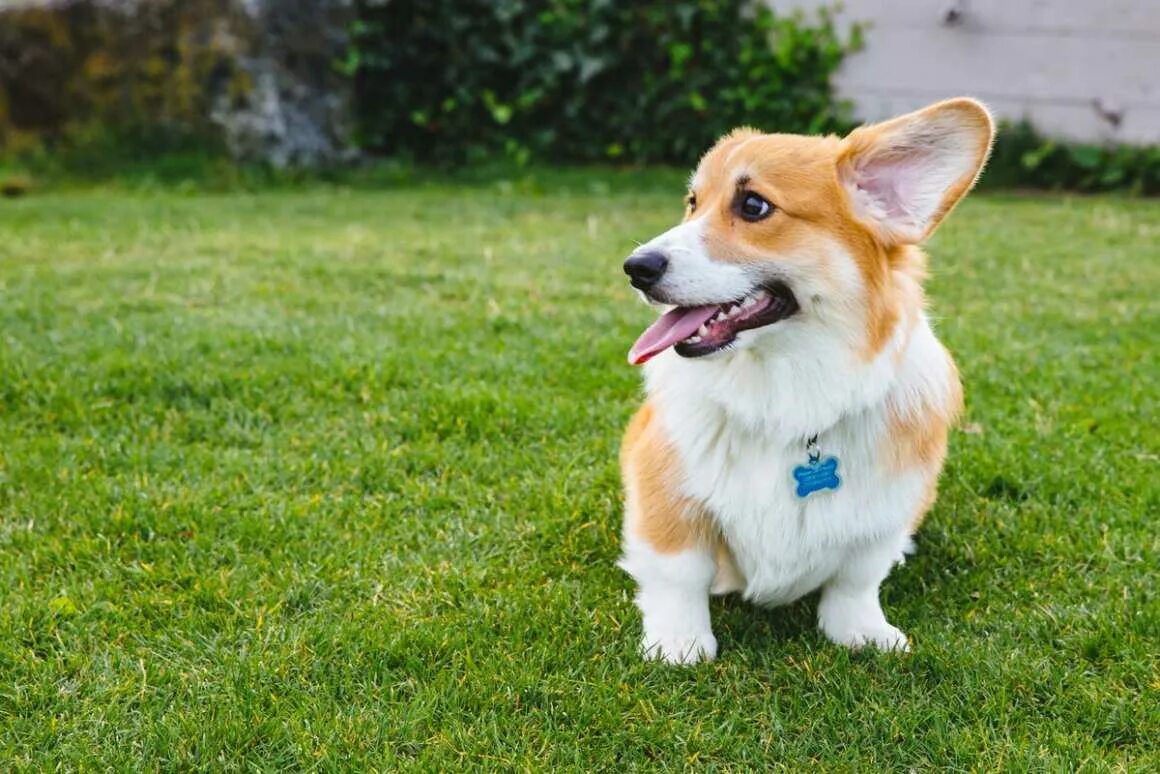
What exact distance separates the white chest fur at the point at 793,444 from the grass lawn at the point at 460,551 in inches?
10.8

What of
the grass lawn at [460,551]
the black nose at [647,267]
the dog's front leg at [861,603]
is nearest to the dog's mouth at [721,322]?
the black nose at [647,267]

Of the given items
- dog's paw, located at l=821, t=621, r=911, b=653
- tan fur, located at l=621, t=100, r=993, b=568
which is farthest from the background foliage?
dog's paw, located at l=821, t=621, r=911, b=653

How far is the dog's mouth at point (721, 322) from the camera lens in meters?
2.26

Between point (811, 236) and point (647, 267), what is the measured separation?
0.35 metres

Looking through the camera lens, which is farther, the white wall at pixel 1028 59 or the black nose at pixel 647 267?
the white wall at pixel 1028 59

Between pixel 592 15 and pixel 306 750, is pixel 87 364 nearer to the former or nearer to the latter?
pixel 306 750

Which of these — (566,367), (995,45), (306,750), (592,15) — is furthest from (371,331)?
(995,45)

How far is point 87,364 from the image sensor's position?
3.81 metres

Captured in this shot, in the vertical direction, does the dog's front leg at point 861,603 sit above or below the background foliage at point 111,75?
below

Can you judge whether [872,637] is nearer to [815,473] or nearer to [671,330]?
[815,473]

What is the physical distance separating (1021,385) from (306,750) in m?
2.82

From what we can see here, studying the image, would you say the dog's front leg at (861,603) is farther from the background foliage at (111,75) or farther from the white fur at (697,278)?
the background foliage at (111,75)

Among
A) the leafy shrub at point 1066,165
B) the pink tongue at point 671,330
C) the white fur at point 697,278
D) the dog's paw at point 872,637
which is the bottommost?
the leafy shrub at point 1066,165

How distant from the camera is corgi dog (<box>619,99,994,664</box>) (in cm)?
227
